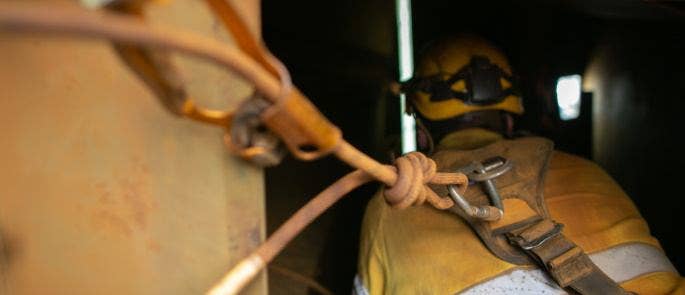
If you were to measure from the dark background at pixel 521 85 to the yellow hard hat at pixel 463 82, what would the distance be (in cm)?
48

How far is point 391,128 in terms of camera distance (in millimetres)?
2812

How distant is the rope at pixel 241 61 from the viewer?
9.5 inches

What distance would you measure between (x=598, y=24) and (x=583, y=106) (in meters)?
0.46

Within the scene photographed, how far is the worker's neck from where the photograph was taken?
148 cm

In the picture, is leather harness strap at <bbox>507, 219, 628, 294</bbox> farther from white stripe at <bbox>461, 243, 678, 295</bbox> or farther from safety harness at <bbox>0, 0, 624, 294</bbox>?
safety harness at <bbox>0, 0, 624, 294</bbox>

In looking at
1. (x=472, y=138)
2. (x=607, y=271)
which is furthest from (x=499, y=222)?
(x=472, y=138)

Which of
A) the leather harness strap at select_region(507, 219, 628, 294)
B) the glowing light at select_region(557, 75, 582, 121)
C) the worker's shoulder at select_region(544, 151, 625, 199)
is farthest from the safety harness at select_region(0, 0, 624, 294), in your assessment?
the glowing light at select_region(557, 75, 582, 121)

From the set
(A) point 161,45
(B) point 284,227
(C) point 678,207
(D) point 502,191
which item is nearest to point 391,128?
(C) point 678,207

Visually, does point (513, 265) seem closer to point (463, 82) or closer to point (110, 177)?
point (463, 82)

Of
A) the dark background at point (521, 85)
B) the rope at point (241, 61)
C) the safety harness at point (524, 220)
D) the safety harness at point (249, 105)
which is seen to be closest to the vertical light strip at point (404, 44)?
the dark background at point (521, 85)

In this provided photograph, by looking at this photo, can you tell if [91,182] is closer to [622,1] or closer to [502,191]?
[502,191]

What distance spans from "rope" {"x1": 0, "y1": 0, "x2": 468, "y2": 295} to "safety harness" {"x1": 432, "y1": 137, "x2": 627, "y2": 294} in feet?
1.21

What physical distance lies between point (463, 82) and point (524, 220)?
533 millimetres

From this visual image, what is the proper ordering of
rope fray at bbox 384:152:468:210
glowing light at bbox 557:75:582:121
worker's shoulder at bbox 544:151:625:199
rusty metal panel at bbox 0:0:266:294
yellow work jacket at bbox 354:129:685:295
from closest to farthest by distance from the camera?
rusty metal panel at bbox 0:0:266:294 < rope fray at bbox 384:152:468:210 < yellow work jacket at bbox 354:129:685:295 < worker's shoulder at bbox 544:151:625:199 < glowing light at bbox 557:75:582:121
